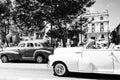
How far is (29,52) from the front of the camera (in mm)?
15039

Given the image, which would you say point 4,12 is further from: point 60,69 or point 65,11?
point 60,69

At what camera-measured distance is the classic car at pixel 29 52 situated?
14.7m

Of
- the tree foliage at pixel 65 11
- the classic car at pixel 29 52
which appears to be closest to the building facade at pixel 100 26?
the tree foliage at pixel 65 11

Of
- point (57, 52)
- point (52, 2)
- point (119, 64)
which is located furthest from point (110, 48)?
point (52, 2)

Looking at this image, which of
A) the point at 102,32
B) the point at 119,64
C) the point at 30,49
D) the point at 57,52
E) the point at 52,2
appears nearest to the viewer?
the point at 119,64

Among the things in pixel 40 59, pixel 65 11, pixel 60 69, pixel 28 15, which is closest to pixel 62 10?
pixel 65 11

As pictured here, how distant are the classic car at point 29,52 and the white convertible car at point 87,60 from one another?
19.3 feet

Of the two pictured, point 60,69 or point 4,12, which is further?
point 4,12

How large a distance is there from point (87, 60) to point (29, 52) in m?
7.83

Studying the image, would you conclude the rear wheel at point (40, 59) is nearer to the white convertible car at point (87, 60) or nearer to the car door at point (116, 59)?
the white convertible car at point (87, 60)

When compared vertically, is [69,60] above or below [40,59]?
above

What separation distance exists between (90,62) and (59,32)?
491 inches

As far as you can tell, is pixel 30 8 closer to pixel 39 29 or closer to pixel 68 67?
pixel 39 29

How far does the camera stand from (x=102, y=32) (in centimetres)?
7594
